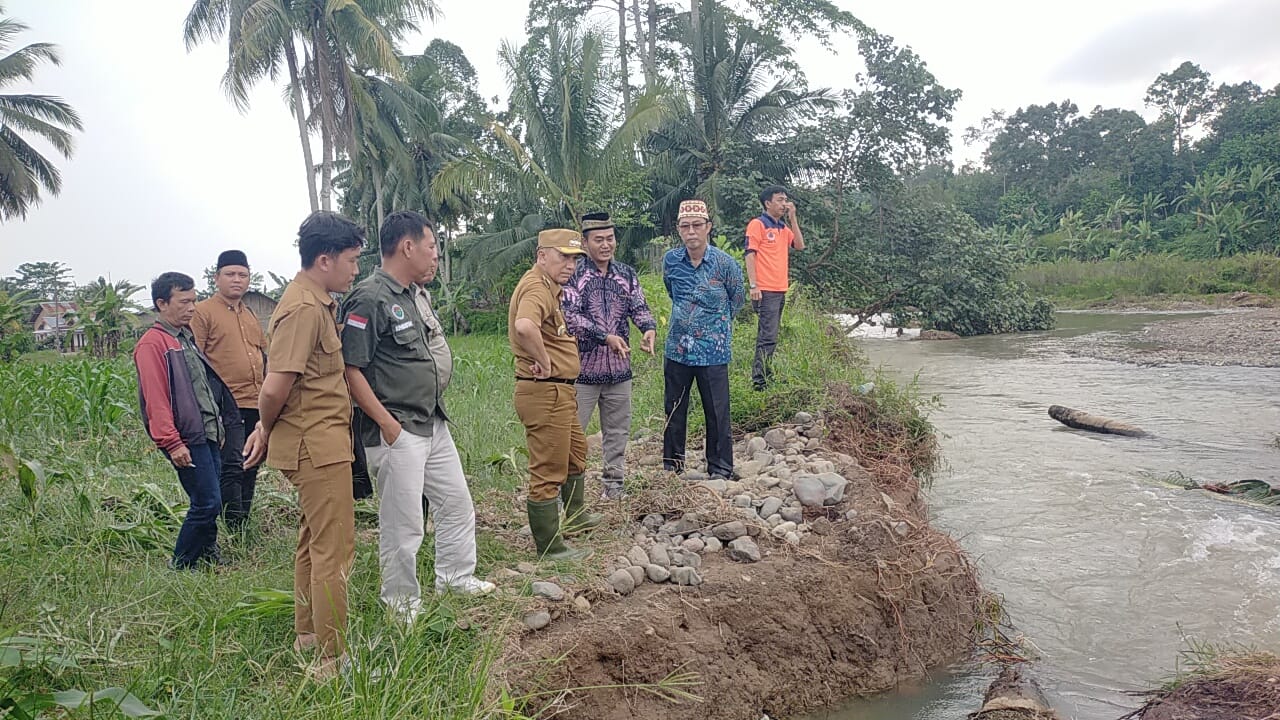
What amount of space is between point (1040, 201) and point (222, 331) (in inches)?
2095

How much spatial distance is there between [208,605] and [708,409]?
292 centimetres

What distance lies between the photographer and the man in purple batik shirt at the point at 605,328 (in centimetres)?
454

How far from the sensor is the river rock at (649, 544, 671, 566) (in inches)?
152

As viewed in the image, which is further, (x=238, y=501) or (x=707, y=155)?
(x=707, y=155)

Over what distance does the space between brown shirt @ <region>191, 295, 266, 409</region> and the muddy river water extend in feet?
11.5

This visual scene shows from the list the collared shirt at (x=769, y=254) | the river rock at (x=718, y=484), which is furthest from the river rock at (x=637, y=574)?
the collared shirt at (x=769, y=254)

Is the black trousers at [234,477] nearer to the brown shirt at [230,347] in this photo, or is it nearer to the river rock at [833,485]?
the brown shirt at [230,347]

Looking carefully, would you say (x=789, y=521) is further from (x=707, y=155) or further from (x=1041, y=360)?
(x=707, y=155)

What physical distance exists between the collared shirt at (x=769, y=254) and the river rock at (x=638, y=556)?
11.5 feet

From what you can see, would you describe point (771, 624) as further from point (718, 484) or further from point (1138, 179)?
point (1138, 179)

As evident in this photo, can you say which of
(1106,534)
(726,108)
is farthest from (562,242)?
(726,108)

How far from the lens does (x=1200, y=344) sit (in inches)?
682

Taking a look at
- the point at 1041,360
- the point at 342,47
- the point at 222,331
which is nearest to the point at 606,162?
the point at 342,47

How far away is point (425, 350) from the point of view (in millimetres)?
3240
